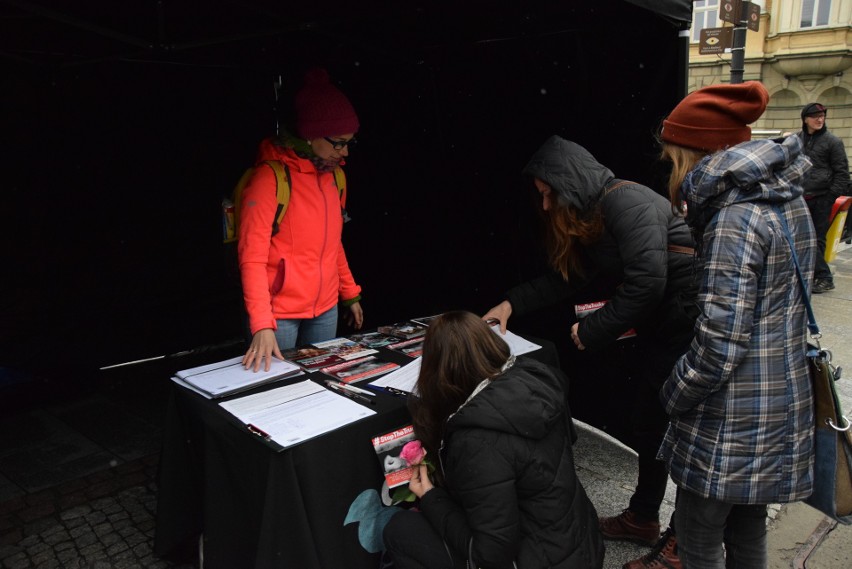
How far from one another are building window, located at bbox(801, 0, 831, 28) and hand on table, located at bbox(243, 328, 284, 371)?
76.9ft

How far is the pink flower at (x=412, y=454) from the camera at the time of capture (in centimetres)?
192

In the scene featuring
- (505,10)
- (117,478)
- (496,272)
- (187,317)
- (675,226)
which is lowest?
(117,478)

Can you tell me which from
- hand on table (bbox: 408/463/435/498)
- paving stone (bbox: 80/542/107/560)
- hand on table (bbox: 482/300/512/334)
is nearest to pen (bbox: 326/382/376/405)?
hand on table (bbox: 408/463/435/498)

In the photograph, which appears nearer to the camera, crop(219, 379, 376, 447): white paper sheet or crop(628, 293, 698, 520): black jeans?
crop(219, 379, 376, 447): white paper sheet

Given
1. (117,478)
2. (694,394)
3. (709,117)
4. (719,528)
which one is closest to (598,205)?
(709,117)

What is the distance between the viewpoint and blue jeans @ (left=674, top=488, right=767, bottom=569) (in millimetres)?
1871

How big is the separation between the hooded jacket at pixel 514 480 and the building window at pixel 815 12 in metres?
23.5

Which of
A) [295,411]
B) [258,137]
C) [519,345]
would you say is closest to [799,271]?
[519,345]

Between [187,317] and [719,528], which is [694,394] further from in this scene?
[187,317]

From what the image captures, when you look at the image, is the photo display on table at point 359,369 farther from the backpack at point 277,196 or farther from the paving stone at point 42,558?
the paving stone at point 42,558

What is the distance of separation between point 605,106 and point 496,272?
1.16m

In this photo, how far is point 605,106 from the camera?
3.02m

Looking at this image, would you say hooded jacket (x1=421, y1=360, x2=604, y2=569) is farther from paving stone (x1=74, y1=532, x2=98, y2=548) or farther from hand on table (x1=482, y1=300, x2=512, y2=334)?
paving stone (x1=74, y1=532, x2=98, y2=548)

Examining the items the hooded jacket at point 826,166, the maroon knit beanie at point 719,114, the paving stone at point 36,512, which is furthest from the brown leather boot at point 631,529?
the hooded jacket at point 826,166
